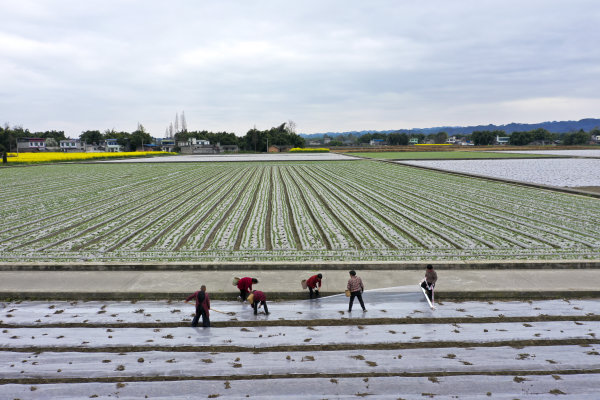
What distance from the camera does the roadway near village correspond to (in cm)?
691

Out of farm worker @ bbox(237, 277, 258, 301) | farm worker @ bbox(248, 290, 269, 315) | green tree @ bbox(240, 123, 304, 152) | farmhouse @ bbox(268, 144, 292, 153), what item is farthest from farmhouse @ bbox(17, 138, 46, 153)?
farm worker @ bbox(248, 290, 269, 315)

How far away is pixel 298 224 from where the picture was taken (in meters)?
19.5

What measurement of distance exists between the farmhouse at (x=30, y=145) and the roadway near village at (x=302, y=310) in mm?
155915

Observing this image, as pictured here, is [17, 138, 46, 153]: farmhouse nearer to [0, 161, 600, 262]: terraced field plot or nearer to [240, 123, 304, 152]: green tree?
[240, 123, 304, 152]: green tree

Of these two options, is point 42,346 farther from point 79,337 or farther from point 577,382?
point 577,382

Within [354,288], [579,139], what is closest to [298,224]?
[354,288]

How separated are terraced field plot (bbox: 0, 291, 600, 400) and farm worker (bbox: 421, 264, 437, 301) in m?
0.36

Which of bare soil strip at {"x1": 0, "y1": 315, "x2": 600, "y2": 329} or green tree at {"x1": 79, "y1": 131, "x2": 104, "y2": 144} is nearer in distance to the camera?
bare soil strip at {"x1": 0, "y1": 315, "x2": 600, "y2": 329}

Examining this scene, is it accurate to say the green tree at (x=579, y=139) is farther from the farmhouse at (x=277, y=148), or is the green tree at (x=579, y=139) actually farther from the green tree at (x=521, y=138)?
the farmhouse at (x=277, y=148)

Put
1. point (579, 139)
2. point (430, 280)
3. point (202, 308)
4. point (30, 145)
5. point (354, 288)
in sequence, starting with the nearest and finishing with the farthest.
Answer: point (202, 308)
point (354, 288)
point (430, 280)
point (30, 145)
point (579, 139)

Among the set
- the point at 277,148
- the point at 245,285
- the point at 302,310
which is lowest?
the point at 302,310

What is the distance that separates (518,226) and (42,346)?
18.5 meters

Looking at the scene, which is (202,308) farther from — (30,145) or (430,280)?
(30,145)

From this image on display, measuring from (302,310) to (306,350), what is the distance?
1899mm
